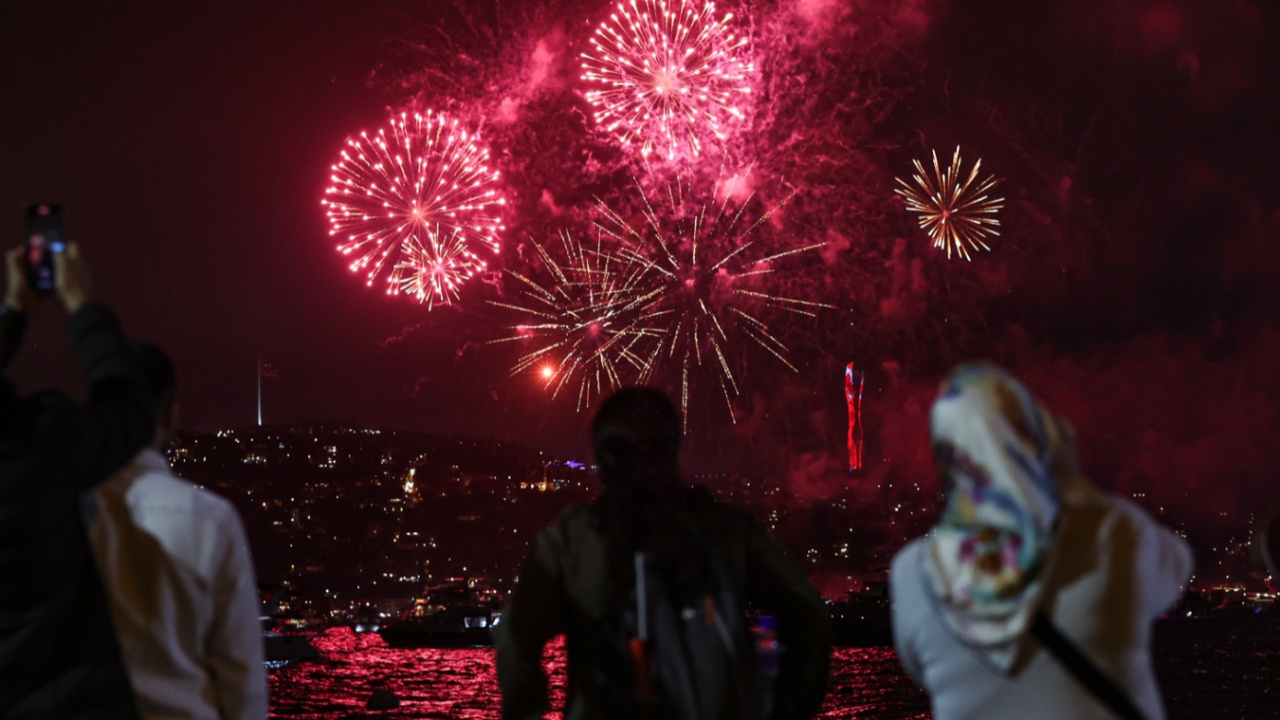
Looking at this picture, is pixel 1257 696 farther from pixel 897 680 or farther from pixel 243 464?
pixel 243 464

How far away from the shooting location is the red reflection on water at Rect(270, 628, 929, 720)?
2201 inches

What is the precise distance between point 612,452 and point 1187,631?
599 feet

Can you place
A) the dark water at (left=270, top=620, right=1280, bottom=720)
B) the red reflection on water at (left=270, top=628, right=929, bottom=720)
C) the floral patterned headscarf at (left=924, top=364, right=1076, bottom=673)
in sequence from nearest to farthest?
1. the floral patterned headscarf at (left=924, top=364, right=1076, bottom=673)
2. the red reflection on water at (left=270, top=628, right=929, bottom=720)
3. the dark water at (left=270, top=620, right=1280, bottom=720)

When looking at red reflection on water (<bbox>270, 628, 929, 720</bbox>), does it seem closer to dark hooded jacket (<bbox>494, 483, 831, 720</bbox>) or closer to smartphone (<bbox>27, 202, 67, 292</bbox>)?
dark hooded jacket (<bbox>494, 483, 831, 720</bbox>)

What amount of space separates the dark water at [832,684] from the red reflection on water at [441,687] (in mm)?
58

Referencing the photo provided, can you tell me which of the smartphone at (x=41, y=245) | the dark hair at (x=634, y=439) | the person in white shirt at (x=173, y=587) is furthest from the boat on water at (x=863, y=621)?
the smartphone at (x=41, y=245)

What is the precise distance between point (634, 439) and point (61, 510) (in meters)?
1.65

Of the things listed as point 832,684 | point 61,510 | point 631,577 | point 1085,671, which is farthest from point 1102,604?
point 832,684

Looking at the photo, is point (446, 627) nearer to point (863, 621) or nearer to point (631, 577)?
point (863, 621)

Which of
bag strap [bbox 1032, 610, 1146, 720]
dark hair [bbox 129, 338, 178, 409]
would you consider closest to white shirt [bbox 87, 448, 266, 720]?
dark hair [bbox 129, 338, 178, 409]

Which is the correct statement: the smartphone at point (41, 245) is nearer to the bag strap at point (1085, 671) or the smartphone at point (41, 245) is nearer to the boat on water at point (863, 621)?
the bag strap at point (1085, 671)

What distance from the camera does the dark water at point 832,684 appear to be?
56.5 m

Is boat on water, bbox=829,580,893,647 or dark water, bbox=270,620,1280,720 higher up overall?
boat on water, bbox=829,580,893,647

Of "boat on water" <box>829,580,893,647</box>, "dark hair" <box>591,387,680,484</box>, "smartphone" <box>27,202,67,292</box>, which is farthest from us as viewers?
"boat on water" <box>829,580,893,647</box>
